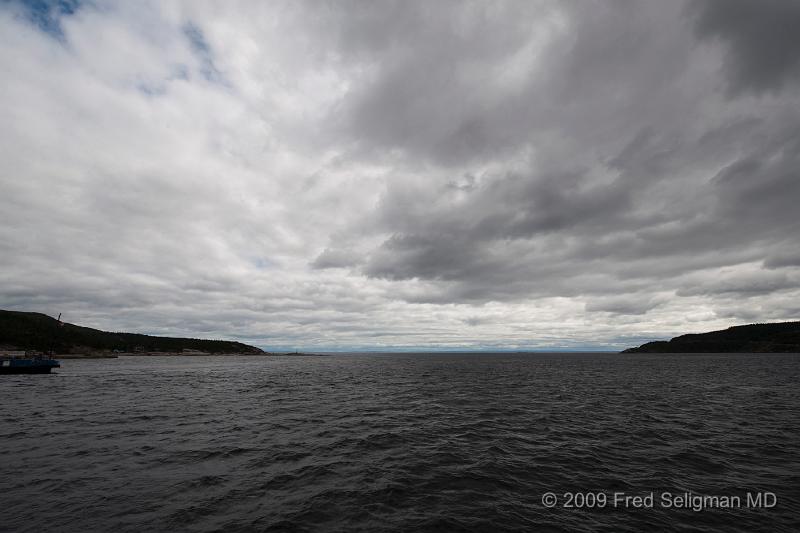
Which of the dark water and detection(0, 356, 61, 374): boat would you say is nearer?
the dark water

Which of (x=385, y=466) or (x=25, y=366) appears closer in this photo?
(x=385, y=466)

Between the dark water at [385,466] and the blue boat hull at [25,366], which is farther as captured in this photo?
the blue boat hull at [25,366]

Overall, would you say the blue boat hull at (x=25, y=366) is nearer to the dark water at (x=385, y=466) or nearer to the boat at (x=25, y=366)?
the boat at (x=25, y=366)

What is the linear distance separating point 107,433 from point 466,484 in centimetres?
2860

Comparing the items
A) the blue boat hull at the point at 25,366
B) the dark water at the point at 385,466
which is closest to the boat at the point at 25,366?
the blue boat hull at the point at 25,366

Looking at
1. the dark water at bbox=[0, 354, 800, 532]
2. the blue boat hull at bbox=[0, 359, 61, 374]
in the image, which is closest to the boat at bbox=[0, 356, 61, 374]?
the blue boat hull at bbox=[0, 359, 61, 374]

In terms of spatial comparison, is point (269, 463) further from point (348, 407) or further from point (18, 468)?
point (348, 407)

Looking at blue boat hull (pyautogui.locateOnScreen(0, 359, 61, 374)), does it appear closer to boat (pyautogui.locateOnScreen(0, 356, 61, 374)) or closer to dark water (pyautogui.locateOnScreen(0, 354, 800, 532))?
boat (pyautogui.locateOnScreen(0, 356, 61, 374))

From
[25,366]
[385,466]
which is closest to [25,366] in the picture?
[25,366]

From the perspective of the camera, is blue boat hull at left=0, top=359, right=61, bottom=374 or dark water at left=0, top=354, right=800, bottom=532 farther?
blue boat hull at left=0, top=359, right=61, bottom=374

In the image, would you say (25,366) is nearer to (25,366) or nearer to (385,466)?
(25,366)

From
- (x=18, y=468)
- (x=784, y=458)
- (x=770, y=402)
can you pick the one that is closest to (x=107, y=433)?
(x=18, y=468)

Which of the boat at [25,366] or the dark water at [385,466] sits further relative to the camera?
the boat at [25,366]

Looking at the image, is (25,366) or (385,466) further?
(25,366)
